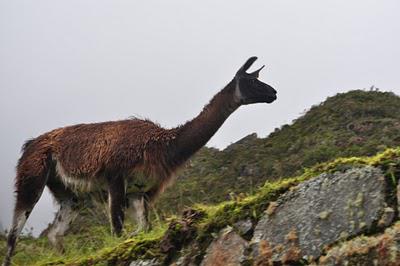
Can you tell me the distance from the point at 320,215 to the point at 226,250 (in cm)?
76

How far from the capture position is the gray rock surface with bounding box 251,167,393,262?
3.99 metres

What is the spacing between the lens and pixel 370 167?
4223 mm

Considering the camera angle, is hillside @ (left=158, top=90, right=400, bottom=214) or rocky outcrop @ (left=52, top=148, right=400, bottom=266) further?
hillside @ (left=158, top=90, right=400, bottom=214)

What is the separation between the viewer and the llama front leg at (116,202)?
8.80 meters

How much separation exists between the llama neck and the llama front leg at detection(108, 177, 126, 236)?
100cm

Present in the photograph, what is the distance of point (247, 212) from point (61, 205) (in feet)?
20.5

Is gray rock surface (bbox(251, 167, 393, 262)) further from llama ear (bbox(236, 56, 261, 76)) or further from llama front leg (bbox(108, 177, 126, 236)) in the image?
llama ear (bbox(236, 56, 261, 76))

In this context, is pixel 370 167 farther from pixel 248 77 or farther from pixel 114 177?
pixel 248 77

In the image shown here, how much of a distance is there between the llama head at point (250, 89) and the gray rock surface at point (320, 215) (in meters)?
6.25

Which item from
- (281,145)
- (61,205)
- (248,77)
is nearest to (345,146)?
(281,145)

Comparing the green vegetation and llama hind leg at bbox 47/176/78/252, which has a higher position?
the green vegetation

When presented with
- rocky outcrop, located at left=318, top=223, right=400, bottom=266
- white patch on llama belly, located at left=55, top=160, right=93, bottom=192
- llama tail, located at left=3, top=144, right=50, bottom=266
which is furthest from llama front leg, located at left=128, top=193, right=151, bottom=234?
rocky outcrop, located at left=318, top=223, right=400, bottom=266

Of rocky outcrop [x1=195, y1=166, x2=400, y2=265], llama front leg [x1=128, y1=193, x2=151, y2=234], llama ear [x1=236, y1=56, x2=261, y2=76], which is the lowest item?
rocky outcrop [x1=195, y1=166, x2=400, y2=265]

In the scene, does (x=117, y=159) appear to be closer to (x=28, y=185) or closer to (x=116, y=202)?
(x=116, y=202)
